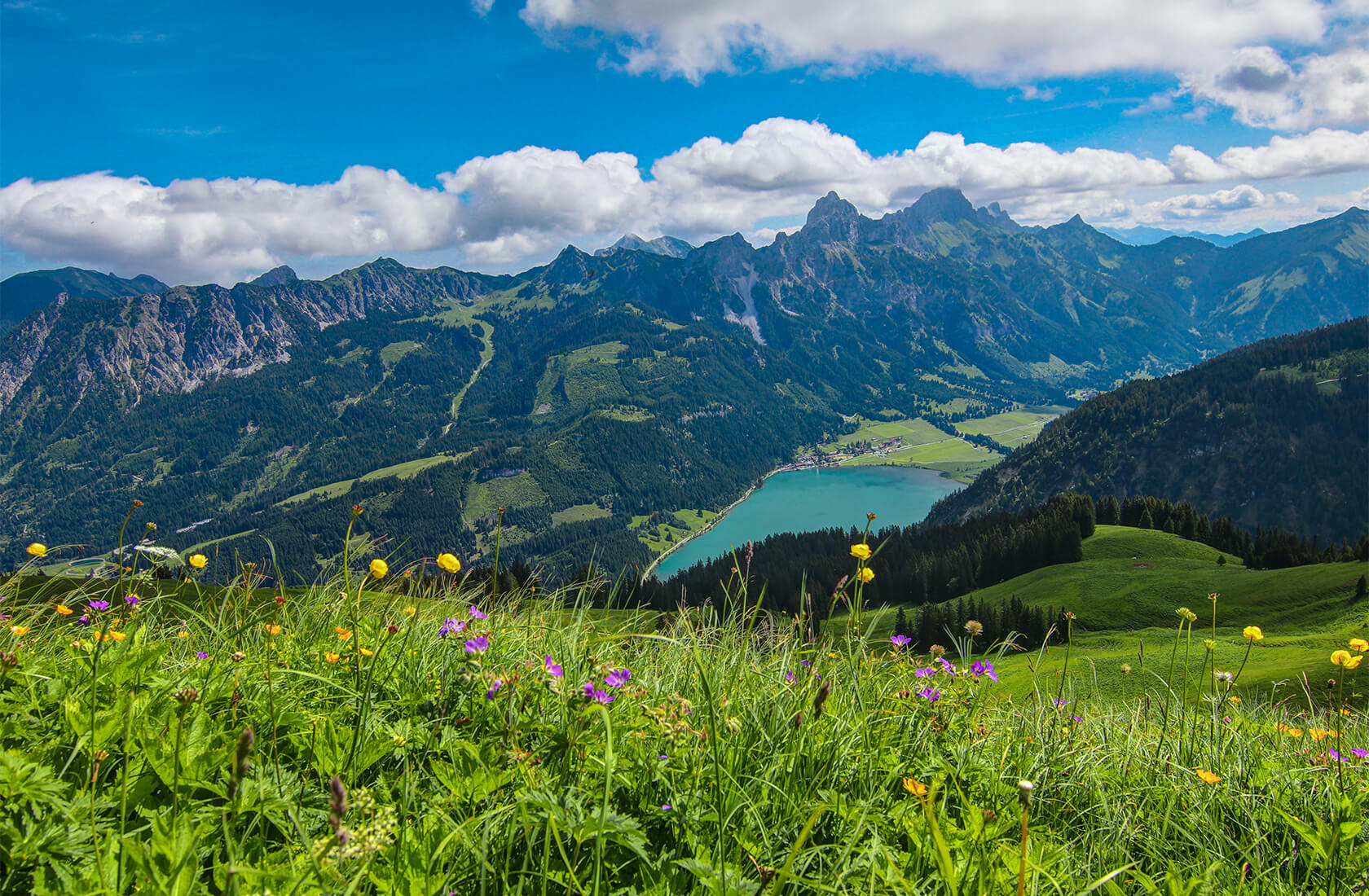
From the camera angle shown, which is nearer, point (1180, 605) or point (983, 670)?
point (983, 670)

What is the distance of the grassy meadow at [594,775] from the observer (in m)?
2.19

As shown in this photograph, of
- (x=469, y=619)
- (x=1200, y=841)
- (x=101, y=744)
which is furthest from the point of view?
(x=469, y=619)

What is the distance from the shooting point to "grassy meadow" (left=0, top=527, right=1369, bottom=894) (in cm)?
219

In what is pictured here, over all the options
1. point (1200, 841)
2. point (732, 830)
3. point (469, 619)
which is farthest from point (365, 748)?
point (1200, 841)

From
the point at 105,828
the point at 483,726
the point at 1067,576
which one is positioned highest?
the point at 105,828

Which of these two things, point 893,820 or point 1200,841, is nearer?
point 893,820

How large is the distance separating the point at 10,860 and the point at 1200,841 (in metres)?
4.89

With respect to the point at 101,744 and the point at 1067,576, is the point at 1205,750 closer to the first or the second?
the point at 101,744

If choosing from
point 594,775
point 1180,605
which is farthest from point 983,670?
point 1180,605

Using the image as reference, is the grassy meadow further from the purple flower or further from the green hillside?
the green hillside

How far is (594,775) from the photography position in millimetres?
2789

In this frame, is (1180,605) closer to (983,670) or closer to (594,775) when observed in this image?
(983,670)

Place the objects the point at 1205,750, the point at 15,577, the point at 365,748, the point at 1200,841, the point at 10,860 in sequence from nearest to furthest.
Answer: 1. the point at 10,860
2. the point at 365,748
3. the point at 1200,841
4. the point at 1205,750
5. the point at 15,577

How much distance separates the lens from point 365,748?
9.25 ft
